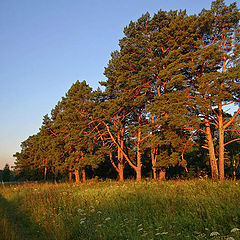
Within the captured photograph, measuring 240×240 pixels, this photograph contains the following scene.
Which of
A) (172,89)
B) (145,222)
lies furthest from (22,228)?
(172,89)

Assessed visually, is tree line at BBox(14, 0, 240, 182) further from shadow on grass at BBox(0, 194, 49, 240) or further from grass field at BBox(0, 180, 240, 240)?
shadow on grass at BBox(0, 194, 49, 240)

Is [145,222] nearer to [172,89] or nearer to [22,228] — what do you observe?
[22,228]

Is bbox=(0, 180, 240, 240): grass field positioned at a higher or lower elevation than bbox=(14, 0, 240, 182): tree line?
lower

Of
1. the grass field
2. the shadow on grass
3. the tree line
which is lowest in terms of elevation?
the shadow on grass

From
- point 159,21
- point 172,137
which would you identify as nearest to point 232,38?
point 159,21

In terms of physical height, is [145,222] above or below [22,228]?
above

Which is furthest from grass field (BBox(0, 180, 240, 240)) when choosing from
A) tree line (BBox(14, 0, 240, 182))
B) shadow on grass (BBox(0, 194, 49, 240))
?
tree line (BBox(14, 0, 240, 182))

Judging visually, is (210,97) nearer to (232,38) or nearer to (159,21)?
(232,38)

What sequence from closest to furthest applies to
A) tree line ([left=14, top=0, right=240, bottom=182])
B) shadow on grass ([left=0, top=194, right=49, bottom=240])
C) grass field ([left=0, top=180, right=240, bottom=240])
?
grass field ([left=0, top=180, right=240, bottom=240]) → shadow on grass ([left=0, top=194, right=49, bottom=240]) → tree line ([left=14, top=0, right=240, bottom=182])

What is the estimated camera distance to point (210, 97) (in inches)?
645

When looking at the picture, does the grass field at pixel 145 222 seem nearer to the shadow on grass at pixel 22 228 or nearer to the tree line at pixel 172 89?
the shadow on grass at pixel 22 228

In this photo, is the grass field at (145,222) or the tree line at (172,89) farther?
the tree line at (172,89)

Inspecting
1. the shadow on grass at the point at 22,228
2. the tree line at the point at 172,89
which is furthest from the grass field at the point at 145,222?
the tree line at the point at 172,89

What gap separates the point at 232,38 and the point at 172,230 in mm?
18585
